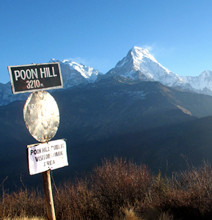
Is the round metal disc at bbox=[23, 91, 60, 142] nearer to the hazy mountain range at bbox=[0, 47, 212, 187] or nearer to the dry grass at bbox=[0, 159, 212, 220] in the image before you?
the dry grass at bbox=[0, 159, 212, 220]

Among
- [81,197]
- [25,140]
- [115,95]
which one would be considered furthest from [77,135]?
[81,197]

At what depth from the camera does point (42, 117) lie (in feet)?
12.2

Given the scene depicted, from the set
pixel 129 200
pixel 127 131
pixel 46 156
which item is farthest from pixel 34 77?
pixel 127 131

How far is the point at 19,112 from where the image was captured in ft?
634

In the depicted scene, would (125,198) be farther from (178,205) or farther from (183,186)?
(178,205)

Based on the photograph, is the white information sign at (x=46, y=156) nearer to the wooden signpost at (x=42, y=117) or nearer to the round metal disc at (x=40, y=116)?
the wooden signpost at (x=42, y=117)

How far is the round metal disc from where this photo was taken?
358 centimetres

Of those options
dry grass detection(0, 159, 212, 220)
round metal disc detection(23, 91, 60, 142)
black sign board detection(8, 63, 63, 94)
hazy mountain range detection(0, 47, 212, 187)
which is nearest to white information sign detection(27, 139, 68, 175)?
round metal disc detection(23, 91, 60, 142)

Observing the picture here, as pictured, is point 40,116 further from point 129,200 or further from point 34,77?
point 129,200

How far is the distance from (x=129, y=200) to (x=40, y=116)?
4.87m

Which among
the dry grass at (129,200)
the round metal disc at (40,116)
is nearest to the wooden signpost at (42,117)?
the round metal disc at (40,116)

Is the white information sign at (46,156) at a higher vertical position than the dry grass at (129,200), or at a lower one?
higher

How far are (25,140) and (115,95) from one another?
7651 cm

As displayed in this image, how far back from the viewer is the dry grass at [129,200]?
5.25 metres
